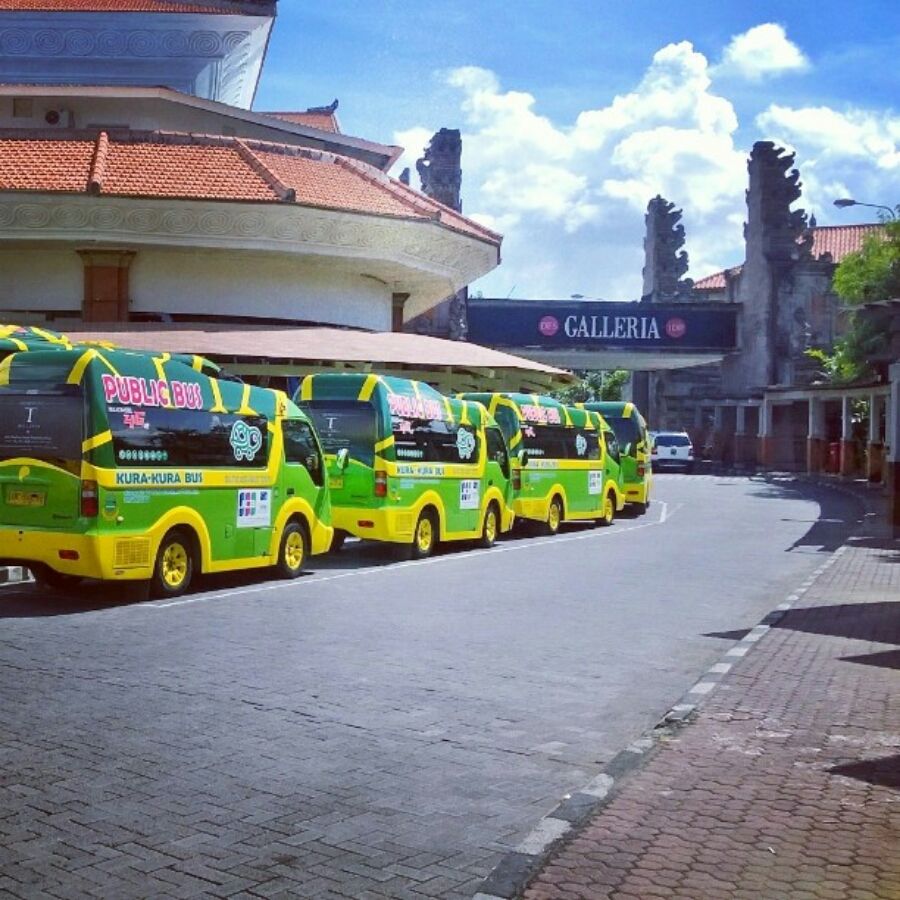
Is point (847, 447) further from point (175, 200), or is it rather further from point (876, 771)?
point (876, 771)

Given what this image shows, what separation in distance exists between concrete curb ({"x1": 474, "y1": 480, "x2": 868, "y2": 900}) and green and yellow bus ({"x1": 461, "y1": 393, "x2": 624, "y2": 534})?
46.3 feet

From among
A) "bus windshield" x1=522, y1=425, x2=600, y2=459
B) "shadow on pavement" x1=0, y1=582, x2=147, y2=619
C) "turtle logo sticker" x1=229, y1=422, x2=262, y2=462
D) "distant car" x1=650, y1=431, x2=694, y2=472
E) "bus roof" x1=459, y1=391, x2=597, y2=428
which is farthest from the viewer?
"distant car" x1=650, y1=431, x2=694, y2=472

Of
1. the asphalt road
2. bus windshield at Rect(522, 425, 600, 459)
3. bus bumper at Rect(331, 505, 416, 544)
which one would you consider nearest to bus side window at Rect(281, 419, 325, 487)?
the asphalt road

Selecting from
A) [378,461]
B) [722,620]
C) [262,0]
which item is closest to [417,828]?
[722,620]

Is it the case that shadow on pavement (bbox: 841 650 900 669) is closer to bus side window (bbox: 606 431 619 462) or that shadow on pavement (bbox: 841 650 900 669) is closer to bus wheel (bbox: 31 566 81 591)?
bus wheel (bbox: 31 566 81 591)

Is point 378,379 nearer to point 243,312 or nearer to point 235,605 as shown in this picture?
point 235,605

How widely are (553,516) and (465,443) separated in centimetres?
496

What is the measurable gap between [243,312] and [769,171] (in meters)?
42.7

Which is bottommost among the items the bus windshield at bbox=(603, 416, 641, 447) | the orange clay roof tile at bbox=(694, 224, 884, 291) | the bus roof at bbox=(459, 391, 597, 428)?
the bus windshield at bbox=(603, 416, 641, 447)

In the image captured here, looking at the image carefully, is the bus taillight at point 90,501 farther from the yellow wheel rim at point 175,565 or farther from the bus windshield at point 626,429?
the bus windshield at point 626,429

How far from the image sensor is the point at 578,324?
2477 inches

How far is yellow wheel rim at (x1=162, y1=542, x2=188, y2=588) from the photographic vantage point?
13945mm

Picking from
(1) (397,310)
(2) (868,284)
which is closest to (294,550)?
(1) (397,310)

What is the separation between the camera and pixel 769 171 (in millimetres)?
64688
